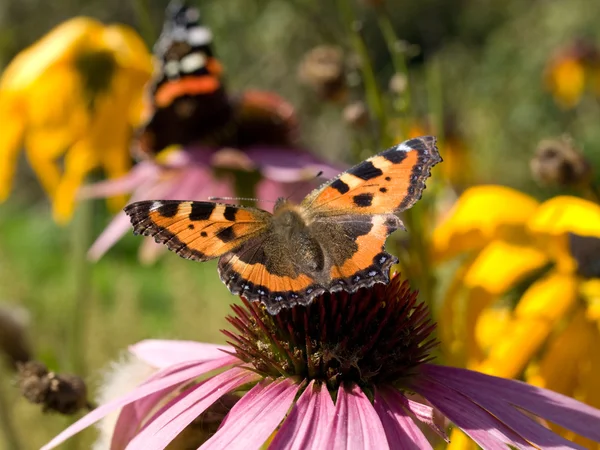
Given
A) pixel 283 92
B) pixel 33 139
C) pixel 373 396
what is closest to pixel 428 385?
pixel 373 396

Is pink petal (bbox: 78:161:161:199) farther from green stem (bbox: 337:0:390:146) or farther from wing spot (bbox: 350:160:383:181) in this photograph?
wing spot (bbox: 350:160:383:181)

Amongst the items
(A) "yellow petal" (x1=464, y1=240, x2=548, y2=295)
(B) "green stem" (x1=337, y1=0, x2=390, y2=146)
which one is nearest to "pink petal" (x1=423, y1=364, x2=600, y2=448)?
(A) "yellow petal" (x1=464, y1=240, x2=548, y2=295)

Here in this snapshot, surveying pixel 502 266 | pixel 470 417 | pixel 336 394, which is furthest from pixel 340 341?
pixel 502 266

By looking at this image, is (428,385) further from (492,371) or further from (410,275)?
(410,275)

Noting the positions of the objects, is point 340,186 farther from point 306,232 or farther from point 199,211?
point 199,211

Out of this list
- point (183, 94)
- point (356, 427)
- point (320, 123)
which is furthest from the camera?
point (320, 123)

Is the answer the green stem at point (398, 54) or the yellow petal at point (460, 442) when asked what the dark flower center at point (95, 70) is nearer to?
the green stem at point (398, 54)

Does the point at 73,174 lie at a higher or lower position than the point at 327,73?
lower

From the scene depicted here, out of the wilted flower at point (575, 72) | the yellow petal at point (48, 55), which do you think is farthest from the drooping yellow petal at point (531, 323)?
the wilted flower at point (575, 72)
